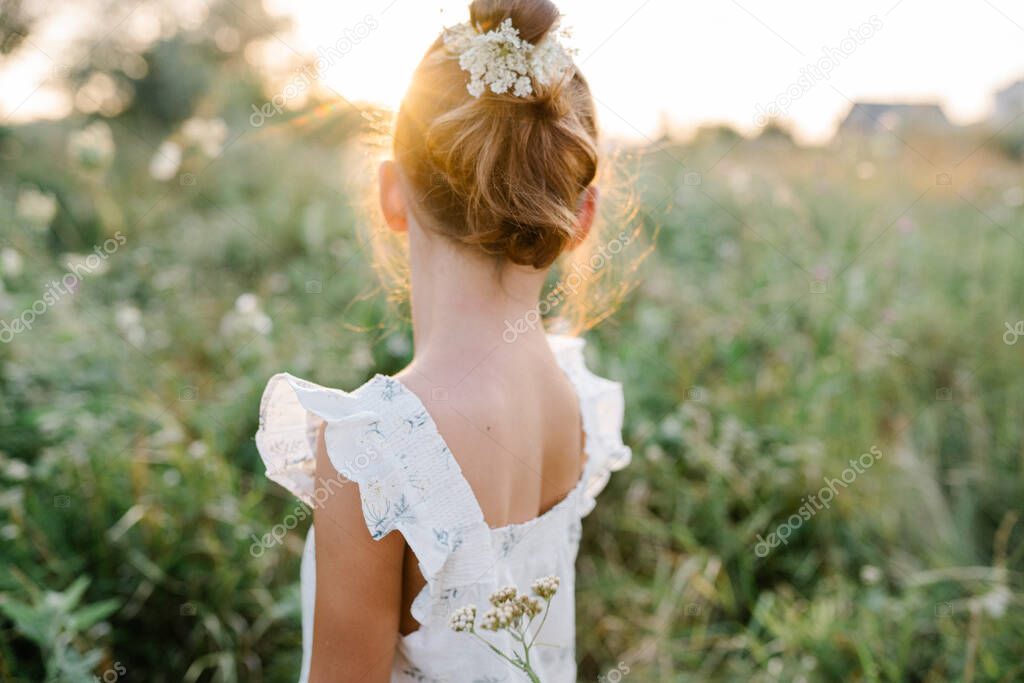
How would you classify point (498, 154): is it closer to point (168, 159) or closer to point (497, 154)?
point (497, 154)

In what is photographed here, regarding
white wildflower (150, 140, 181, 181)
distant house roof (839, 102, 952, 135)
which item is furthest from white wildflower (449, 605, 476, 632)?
distant house roof (839, 102, 952, 135)

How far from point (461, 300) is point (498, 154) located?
0.25 m

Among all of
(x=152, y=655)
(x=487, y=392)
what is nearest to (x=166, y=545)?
(x=152, y=655)

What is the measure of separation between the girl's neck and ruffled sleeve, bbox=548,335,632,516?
0.44 m

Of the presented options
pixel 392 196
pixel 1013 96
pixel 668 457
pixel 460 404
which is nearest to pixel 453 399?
pixel 460 404

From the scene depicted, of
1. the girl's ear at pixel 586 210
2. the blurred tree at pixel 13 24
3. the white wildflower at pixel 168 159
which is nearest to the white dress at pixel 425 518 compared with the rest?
the girl's ear at pixel 586 210

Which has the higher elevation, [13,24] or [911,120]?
[13,24]

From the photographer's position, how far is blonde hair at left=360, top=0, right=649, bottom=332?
1.12m

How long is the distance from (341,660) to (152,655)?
57.4 inches

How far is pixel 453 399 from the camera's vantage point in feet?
3.63

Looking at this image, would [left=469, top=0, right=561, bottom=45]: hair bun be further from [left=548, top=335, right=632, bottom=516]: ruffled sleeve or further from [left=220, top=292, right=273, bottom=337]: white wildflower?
[left=220, top=292, right=273, bottom=337]: white wildflower

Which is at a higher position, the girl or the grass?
the girl

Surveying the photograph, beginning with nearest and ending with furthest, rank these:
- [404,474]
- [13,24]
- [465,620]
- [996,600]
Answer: [465,620]
[404,474]
[996,600]
[13,24]

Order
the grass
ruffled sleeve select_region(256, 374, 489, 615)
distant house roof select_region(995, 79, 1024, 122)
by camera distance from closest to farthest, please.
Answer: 1. ruffled sleeve select_region(256, 374, 489, 615)
2. the grass
3. distant house roof select_region(995, 79, 1024, 122)
